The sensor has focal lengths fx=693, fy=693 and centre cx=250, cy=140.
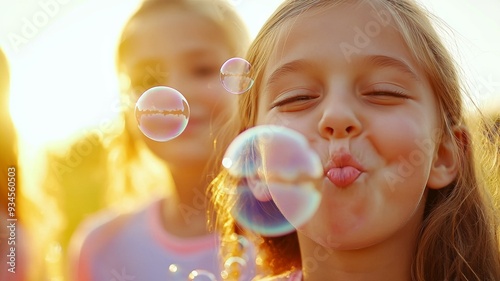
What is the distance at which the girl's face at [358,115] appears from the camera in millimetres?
1531

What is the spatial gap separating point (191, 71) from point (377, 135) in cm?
118

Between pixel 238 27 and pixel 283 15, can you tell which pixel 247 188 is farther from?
pixel 238 27

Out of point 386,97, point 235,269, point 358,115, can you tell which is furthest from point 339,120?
point 235,269

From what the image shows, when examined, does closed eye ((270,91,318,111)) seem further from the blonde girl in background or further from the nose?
the blonde girl in background

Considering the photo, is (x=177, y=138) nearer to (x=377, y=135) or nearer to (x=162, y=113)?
(x=162, y=113)

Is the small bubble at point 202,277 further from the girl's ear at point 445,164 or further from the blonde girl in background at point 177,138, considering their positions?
the girl's ear at point 445,164

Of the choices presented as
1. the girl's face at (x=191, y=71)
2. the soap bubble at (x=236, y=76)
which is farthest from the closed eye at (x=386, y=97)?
the girl's face at (x=191, y=71)

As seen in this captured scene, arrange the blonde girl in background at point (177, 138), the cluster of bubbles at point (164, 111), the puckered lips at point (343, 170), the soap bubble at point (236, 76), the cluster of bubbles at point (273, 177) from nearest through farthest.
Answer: the puckered lips at point (343, 170)
the cluster of bubbles at point (273, 177)
the soap bubble at point (236, 76)
the cluster of bubbles at point (164, 111)
the blonde girl in background at point (177, 138)

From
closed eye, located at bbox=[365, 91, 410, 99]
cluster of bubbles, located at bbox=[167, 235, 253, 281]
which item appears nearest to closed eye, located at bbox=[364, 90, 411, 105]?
closed eye, located at bbox=[365, 91, 410, 99]

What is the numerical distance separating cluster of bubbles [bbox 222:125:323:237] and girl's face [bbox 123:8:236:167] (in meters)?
0.37

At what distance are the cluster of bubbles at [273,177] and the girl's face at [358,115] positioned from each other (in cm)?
3

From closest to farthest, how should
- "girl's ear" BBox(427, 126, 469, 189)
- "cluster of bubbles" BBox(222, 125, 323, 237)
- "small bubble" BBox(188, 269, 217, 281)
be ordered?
"cluster of bubbles" BBox(222, 125, 323, 237), "girl's ear" BBox(427, 126, 469, 189), "small bubble" BBox(188, 269, 217, 281)

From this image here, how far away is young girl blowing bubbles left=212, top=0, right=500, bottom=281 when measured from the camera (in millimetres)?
1541

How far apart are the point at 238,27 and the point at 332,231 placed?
1.37 metres
